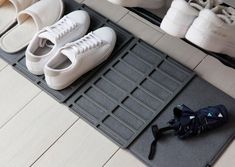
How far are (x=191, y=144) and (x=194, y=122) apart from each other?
61 mm

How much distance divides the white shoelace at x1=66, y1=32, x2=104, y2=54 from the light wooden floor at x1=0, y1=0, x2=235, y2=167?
0.50 feet

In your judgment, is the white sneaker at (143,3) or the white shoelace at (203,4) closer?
the white shoelace at (203,4)

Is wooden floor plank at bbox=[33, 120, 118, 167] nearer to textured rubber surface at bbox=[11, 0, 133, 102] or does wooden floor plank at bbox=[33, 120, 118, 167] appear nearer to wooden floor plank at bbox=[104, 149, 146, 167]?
wooden floor plank at bbox=[104, 149, 146, 167]

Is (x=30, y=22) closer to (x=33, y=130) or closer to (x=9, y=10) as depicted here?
(x=9, y=10)

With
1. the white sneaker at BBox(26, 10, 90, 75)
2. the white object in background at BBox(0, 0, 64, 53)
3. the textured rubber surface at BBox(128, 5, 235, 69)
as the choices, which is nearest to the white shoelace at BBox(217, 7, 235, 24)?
the textured rubber surface at BBox(128, 5, 235, 69)

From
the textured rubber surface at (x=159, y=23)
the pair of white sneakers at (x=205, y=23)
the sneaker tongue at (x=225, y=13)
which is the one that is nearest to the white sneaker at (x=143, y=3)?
the textured rubber surface at (x=159, y=23)

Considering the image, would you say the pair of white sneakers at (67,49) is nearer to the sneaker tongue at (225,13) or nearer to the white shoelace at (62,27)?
the white shoelace at (62,27)

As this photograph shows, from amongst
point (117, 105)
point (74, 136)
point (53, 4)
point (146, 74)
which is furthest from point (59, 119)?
point (53, 4)

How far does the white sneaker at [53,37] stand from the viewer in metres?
1.27

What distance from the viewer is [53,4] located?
4.62 ft

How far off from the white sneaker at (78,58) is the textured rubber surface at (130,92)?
0.14 ft

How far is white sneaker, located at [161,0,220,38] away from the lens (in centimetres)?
106

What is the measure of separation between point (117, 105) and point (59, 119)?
18cm

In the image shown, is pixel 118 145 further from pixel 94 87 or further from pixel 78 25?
pixel 78 25
